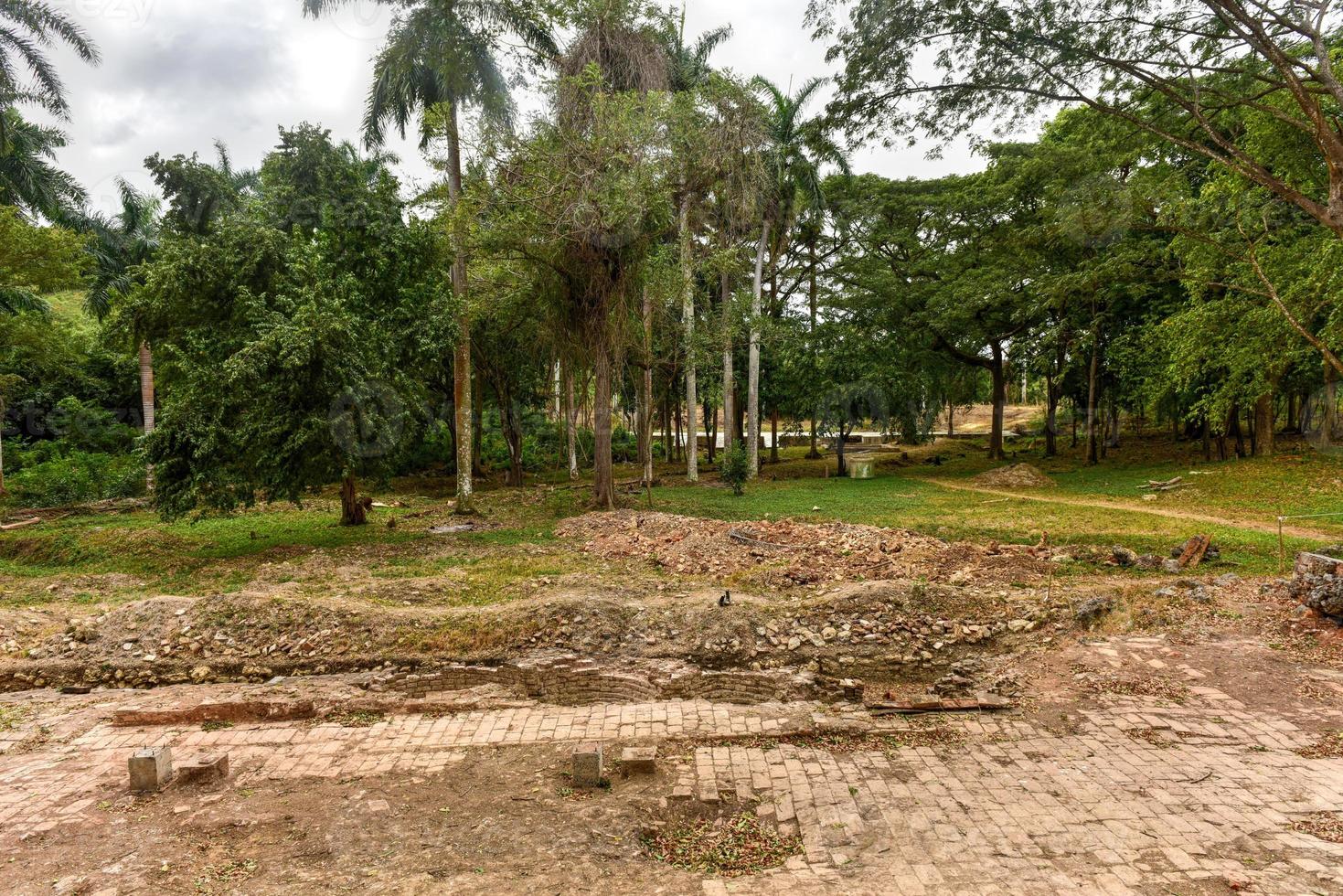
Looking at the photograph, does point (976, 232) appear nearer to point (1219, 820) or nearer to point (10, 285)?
point (1219, 820)

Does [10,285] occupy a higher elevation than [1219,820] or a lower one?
higher

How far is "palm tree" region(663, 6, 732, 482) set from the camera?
19.0 m

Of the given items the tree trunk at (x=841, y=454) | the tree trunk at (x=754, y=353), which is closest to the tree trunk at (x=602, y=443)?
the tree trunk at (x=754, y=353)

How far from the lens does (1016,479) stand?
2178 cm

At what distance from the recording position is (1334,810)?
449 cm

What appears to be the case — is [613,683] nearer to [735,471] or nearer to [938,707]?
[938,707]

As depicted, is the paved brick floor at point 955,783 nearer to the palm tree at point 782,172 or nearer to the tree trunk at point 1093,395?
the palm tree at point 782,172

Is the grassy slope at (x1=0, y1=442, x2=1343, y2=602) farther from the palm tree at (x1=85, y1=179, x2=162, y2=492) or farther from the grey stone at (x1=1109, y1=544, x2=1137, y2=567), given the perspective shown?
the palm tree at (x1=85, y1=179, x2=162, y2=492)

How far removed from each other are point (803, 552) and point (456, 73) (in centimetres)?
1396

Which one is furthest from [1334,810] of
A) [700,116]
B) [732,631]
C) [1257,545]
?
[700,116]

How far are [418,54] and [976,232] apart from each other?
20.1 m

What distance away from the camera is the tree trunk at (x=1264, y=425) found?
20812 millimetres

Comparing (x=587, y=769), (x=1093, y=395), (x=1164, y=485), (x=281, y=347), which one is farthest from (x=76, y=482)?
(x=1093, y=395)

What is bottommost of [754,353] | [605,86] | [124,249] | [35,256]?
[754,353]
